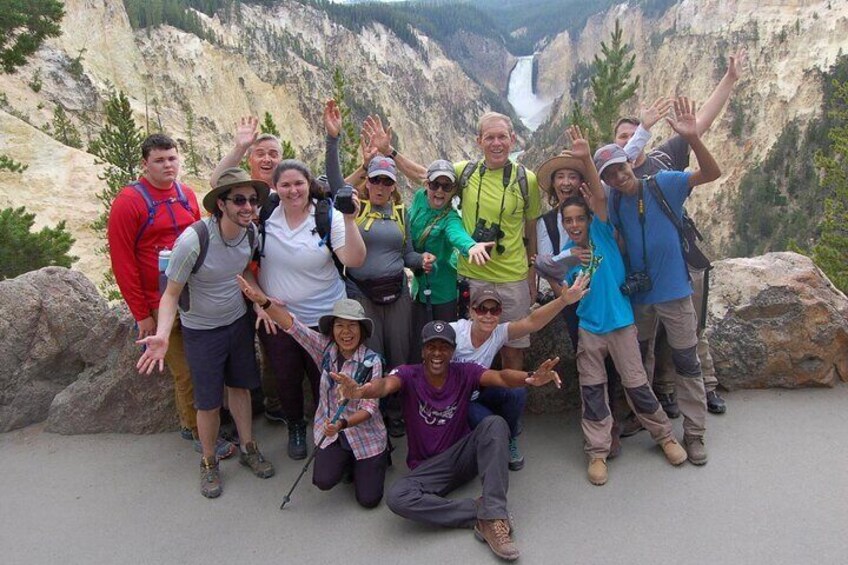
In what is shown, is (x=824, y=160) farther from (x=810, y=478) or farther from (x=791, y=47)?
(x=791, y=47)

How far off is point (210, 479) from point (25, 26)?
27.8ft

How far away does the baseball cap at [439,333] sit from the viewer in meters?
3.31

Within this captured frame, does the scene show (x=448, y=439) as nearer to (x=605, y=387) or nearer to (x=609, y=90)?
(x=605, y=387)

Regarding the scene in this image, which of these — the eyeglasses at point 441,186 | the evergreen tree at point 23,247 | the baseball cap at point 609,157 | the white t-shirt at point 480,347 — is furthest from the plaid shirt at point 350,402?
the evergreen tree at point 23,247

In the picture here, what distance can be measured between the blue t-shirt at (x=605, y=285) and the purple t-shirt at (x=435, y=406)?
0.84 meters

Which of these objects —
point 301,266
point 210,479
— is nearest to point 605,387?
point 301,266

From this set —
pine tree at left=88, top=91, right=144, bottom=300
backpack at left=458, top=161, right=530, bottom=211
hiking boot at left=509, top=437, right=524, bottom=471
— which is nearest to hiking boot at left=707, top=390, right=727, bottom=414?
hiking boot at left=509, top=437, right=524, bottom=471

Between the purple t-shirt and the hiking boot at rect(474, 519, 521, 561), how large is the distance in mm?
528

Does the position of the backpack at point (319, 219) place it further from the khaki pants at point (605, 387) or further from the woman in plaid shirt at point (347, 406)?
the khaki pants at point (605, 387)

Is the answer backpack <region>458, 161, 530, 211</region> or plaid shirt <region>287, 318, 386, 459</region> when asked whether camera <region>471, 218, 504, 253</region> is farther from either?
plaid shirt <region>287, 318, 386, 459</region>

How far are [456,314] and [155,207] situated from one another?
2.17 meters

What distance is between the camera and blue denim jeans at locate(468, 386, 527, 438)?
3623 millimetres

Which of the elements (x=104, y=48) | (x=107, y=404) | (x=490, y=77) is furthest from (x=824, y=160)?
(x=490, y=77)

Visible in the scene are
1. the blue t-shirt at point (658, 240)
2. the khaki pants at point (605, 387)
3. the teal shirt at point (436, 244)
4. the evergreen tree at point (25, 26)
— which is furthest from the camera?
the evergreen tree at point (25, 26)
